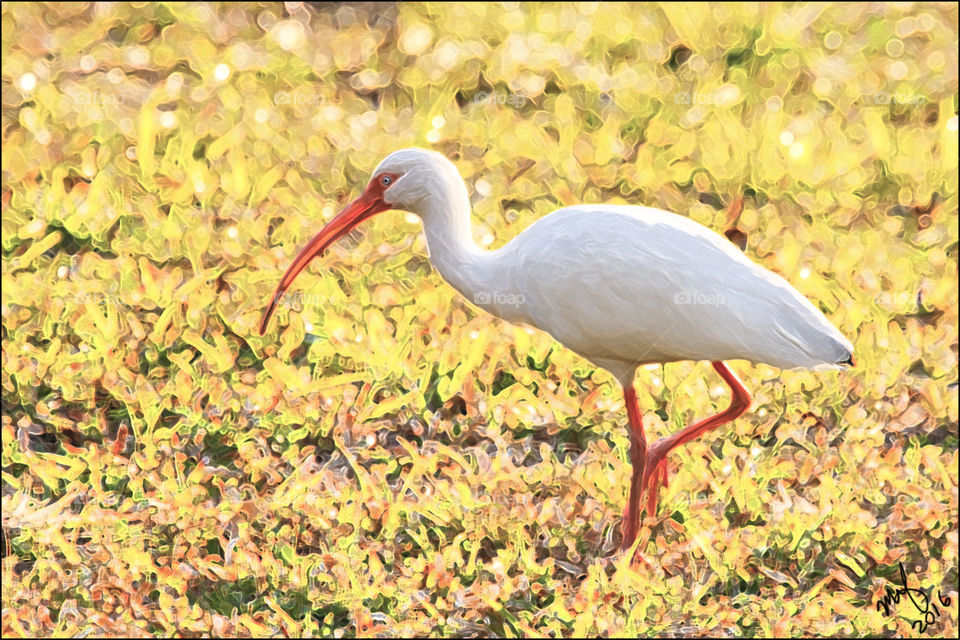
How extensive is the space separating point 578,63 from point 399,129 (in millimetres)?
1017

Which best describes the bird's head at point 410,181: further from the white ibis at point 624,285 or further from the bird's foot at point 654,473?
the bird's foot at point 654,473

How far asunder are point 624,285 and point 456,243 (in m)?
0.55

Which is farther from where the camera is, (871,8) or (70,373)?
(871,8)

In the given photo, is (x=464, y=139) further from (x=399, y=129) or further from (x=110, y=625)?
(x=110, y=625)

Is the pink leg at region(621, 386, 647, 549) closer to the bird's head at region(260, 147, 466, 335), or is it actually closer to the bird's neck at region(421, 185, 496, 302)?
the bird's neck at region(421, 185, 496, 302)

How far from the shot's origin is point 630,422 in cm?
396

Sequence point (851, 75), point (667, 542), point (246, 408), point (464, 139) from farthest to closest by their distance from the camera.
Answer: point (851, 75) < point (464, 139) < point (246, 408) < point (667, 542)

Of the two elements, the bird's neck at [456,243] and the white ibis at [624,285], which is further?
the bird's neck at [456,243]

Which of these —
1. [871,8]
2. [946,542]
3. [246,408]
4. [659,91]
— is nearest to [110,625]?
[246,408]

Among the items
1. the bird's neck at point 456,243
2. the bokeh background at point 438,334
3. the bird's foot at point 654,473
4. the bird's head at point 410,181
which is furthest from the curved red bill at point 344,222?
the bird's foot at point 654,473
